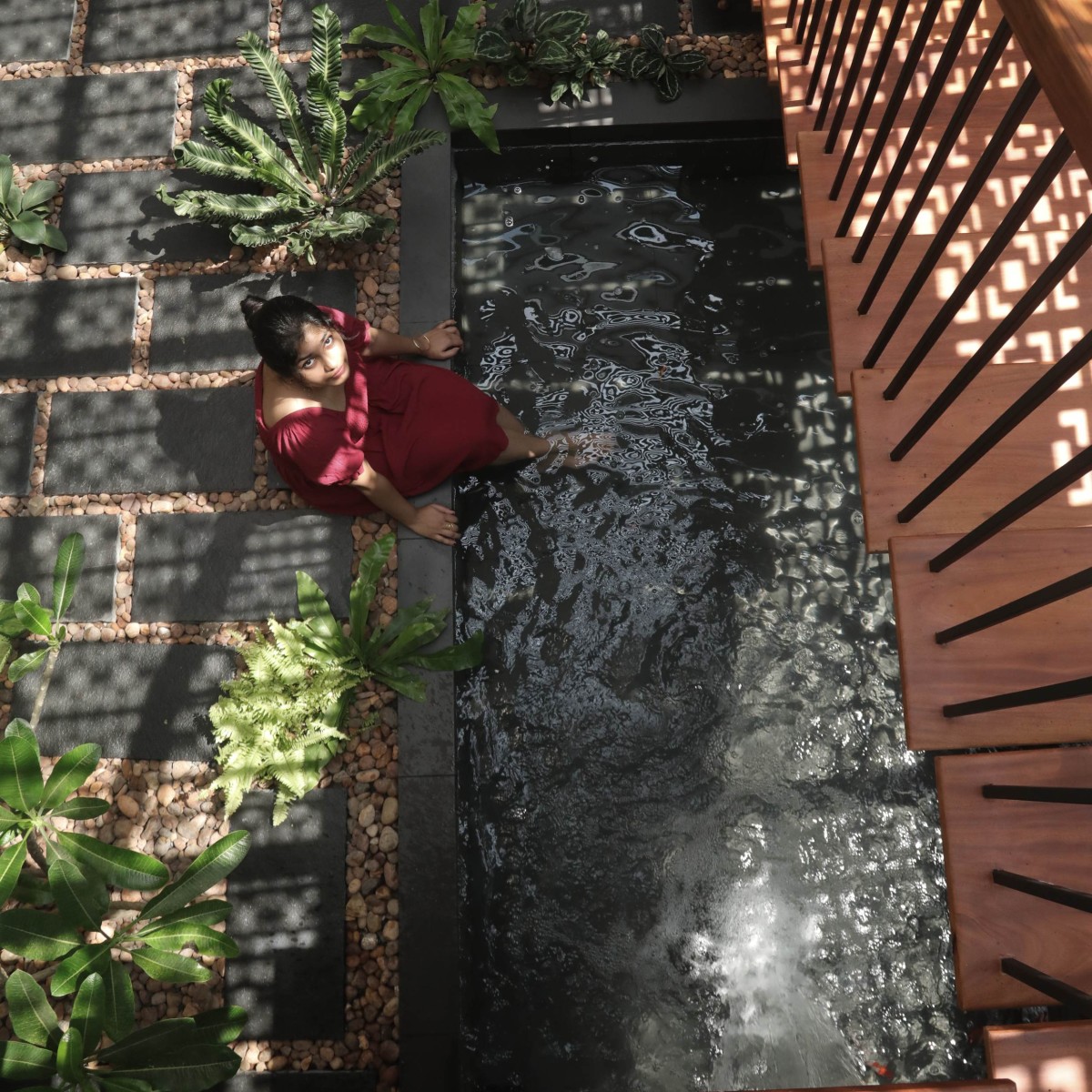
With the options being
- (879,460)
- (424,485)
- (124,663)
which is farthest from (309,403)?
(879,460)

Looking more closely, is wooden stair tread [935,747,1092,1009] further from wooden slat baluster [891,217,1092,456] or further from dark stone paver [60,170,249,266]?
dark stone paver [60,170,249,266]

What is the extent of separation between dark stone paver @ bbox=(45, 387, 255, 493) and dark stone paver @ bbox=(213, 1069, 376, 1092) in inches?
79.9

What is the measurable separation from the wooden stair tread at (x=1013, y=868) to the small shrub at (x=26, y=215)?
12.5 ft

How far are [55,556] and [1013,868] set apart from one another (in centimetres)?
332

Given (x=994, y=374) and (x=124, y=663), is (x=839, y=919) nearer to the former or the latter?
(x=994, y=374)

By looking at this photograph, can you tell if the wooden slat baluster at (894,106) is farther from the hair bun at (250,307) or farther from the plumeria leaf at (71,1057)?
the plumeria leaf at (71,1057)

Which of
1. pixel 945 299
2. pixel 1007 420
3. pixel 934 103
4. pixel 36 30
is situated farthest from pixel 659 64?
pixel 36 30

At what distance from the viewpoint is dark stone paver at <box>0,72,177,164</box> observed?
13.3 feet

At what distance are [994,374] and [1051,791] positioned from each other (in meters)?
0.98

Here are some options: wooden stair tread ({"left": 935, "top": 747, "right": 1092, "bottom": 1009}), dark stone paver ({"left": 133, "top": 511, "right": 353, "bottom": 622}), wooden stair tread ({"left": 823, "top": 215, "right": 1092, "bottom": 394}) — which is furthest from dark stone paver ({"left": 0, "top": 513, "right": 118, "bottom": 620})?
wooden stair tread ({"left": 935, "top": 747, "right": 1092, "bottom": 1009})

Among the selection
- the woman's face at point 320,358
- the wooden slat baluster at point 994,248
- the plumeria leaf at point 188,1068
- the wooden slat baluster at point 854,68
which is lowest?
the plumeria leaf at point 188,1068

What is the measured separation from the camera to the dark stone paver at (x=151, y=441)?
143 inches

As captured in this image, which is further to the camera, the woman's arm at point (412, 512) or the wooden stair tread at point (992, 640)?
the woman's arm at point (412, 512)

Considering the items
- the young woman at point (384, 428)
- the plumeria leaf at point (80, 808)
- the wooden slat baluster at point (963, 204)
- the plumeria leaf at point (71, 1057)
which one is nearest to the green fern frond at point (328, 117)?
the young woman at point (384, 428)
